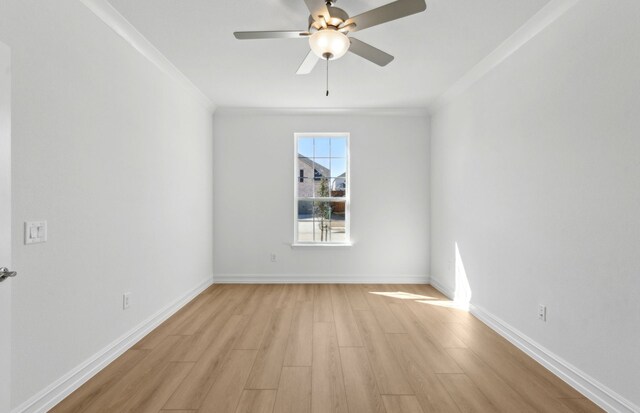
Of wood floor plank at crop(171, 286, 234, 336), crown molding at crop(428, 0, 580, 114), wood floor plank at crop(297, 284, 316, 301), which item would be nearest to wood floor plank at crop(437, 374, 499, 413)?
wood floor plank at crop(297, 284, 316, 301)

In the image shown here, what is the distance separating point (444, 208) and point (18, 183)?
417cm

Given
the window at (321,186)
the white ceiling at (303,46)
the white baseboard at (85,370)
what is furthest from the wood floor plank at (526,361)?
the white baseboard at (85,370)

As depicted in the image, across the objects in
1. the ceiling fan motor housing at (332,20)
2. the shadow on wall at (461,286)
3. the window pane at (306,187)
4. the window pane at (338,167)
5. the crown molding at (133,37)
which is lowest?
the shadow on wall at (461,286)

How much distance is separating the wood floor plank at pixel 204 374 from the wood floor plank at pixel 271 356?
0.27 meters

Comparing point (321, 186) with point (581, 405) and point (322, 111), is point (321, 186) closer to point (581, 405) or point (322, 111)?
point (322, 111)

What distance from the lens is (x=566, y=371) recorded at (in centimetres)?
219

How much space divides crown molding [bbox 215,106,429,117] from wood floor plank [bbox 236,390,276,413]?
3.75m

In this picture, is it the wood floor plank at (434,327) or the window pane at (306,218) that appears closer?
the wood floor plank at (434,327)

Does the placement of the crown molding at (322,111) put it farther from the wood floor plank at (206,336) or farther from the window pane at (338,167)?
the wood floor plank at (206,336)

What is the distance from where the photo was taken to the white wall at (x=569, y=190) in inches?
71.4

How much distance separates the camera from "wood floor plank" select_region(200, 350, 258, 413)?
74.8 inches

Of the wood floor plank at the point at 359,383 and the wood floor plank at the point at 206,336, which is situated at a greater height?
the wood floor plank at the point at 206,336

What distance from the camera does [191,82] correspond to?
3.76 metres

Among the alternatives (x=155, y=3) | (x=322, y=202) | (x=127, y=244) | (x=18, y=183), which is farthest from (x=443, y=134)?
(x=18, y=183)
